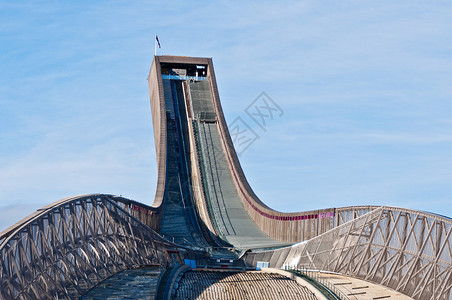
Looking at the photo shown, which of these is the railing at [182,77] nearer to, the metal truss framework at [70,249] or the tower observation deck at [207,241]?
the tower observation deck at [207,241]

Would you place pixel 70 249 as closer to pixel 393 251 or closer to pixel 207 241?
pixel 393 251

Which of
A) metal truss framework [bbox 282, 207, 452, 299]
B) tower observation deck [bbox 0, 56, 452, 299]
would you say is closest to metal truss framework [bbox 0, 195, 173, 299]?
tower observation deck [bbox 0, 56, 452, 299]

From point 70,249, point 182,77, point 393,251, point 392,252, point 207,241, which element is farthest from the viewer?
point 182,77

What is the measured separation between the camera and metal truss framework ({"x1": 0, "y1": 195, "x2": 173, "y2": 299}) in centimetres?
4650

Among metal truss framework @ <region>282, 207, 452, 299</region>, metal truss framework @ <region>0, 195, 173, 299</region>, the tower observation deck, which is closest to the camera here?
metal truss framework @ <region>0, 195, 173, 299</region>

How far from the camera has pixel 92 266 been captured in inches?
2379

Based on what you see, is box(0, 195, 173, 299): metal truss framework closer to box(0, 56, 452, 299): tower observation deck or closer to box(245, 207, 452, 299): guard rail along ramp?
box(0, 56, 452, 299): tower observation deck

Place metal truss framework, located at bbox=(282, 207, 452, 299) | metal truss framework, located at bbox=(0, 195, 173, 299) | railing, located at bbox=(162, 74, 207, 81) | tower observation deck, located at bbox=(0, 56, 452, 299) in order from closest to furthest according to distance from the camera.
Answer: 1. metal truss framework, located at bbox=(0, 195, 173, 299)
2. tower observation deck, located at bbox=(0, 56, 452, 299)
3. metal truss framework, located at bbox=(282, 207, 452, 299)
4. railing, located at bbox=(162, 74, 207, 81)

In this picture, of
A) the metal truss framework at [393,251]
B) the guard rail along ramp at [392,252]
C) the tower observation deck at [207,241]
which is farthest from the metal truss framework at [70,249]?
the metal truss framework at [393,251]

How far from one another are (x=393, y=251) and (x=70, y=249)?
26.6m

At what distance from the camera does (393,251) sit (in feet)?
221

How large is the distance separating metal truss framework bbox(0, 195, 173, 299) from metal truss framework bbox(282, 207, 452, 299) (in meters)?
16.4

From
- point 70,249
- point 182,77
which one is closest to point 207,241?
point 70,249

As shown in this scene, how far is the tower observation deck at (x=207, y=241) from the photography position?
53062 mm
